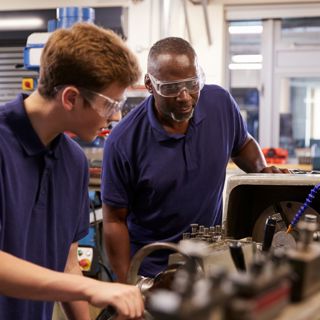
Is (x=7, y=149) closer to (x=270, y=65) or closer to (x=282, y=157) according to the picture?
(x=282, y=157)

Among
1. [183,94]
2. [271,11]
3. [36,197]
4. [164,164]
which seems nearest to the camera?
[36,197]

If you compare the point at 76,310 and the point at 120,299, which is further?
the point at 76,310

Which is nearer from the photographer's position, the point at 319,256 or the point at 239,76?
the point at 319,256

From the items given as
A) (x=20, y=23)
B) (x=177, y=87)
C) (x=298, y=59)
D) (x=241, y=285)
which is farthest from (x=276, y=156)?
(x=241, y=285)

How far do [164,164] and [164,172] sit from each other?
25 mm

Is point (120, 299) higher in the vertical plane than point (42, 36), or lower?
lower

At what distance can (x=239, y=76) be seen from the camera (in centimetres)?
461

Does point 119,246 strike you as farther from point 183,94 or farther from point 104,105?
point 104,105

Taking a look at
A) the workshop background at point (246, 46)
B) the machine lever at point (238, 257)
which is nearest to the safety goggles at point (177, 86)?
the machine lever at point (238, 257)

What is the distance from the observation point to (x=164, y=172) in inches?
61.8

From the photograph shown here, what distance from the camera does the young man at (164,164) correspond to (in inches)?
60.2

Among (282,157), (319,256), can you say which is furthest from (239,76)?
(319,256)

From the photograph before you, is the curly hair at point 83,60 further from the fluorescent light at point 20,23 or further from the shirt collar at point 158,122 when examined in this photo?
the fluorescent light at point 20,23

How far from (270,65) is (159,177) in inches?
126
